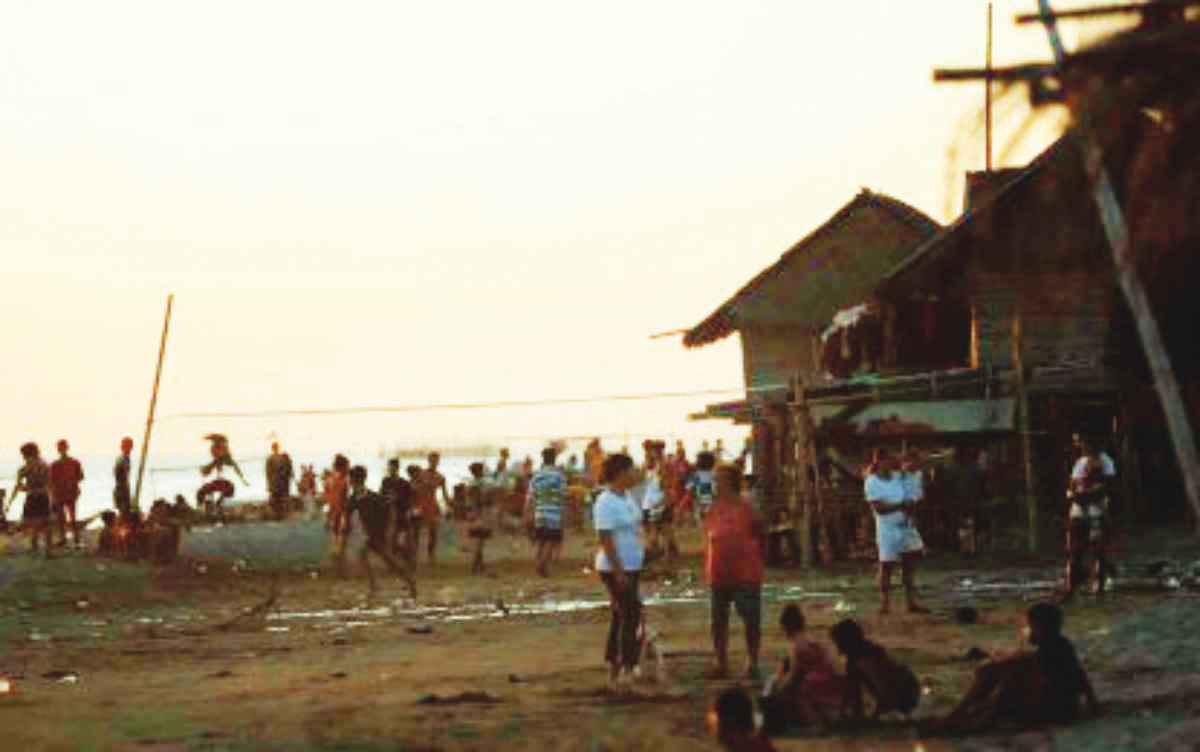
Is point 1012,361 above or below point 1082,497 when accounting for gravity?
above

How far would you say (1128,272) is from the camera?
29.2ft

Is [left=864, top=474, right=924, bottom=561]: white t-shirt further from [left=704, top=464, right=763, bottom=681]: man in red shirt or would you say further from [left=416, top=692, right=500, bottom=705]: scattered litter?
[left=416, top=692, right=500, bottom=705]: scattered litter

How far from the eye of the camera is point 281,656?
19.7 metres

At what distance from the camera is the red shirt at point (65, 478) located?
104ft

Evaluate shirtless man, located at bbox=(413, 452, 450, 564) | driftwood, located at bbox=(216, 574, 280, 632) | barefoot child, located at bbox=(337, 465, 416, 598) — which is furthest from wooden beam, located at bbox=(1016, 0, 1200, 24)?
shirtless man, located at bbox=(413, 452, 450, 564)

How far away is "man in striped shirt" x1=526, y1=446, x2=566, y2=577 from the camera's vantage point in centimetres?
2956

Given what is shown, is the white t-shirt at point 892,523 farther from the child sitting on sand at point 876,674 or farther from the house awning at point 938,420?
the house awning at point 938,420

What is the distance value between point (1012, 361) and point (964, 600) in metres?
10.6

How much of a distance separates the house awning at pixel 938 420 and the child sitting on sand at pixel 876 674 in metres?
17.9

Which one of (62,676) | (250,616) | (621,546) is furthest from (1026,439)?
(62,676)

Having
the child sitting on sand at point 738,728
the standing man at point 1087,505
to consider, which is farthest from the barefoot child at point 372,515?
the child sitting on sand at point 738,728

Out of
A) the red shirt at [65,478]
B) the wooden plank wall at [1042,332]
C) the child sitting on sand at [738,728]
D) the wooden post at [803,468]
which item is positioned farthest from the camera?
the wooden plank wall at [1042,332]

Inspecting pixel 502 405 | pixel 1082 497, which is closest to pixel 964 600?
pixel 1082 497

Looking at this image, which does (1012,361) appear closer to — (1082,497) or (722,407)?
(722,407)
